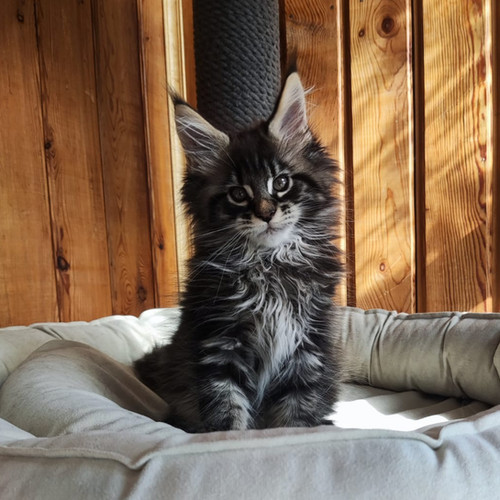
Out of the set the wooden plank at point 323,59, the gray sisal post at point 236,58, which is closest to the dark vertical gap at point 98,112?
the gray sisal post at point 236,58

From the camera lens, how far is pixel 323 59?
7.36 ft

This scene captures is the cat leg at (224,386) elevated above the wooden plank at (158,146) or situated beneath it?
situated beneath

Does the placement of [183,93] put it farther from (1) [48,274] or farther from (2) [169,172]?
(1) [48,274]

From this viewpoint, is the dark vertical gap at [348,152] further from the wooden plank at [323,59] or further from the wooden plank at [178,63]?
the wooden plank at [178,63]

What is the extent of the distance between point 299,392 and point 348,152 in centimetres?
141

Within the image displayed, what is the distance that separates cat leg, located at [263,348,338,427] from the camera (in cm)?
116

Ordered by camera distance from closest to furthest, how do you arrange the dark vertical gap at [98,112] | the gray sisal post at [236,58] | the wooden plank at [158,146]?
the gray sisal post at [236,58], the dark vertical gap at [98,112], the wooden plank at [158,146]

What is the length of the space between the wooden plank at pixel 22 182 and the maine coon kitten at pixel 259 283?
1021mm

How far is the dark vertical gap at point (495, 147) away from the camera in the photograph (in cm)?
201

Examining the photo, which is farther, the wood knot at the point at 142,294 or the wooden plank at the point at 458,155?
the wood knot at the point at 142,294

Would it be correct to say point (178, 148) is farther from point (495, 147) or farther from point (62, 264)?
point (495, 147)

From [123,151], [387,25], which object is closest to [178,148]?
[123,151]

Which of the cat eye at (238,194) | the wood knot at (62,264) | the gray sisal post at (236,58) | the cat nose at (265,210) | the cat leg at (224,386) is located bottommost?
A: the cat leg at (224,386)

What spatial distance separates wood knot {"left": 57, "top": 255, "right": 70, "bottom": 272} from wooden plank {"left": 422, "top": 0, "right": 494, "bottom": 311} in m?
1.63
